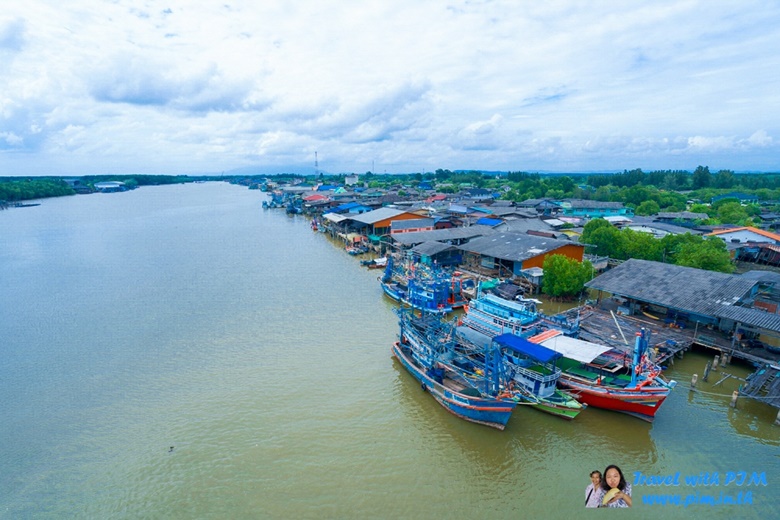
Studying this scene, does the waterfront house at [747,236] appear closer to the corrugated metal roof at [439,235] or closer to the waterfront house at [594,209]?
the waterfront house at [594,209]

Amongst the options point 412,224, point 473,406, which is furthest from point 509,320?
point 412,224

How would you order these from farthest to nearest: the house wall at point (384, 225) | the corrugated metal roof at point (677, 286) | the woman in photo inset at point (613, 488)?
the house wall at point (384, 225) → the corrugated metal roof at point (677, 286) → the woman in photo inset at point (613, 488)

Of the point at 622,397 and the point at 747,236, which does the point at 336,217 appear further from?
the point at 622,397

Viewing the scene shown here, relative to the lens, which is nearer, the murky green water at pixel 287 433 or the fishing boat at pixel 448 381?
the murky green water at pixel 287 433

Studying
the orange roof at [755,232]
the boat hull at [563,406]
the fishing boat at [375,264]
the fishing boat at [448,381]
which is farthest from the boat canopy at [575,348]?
the orange roof at [755,232]

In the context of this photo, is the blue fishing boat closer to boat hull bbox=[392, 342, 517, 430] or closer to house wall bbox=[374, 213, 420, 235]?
boat hull bbox=[392, 342, 517, 430]

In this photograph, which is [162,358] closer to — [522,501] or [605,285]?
[522,501]

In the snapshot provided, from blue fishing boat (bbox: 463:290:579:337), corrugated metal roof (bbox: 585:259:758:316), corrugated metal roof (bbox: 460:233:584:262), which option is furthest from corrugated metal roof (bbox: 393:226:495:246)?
blue fishing boat (bbox: 463:290:579:337)
